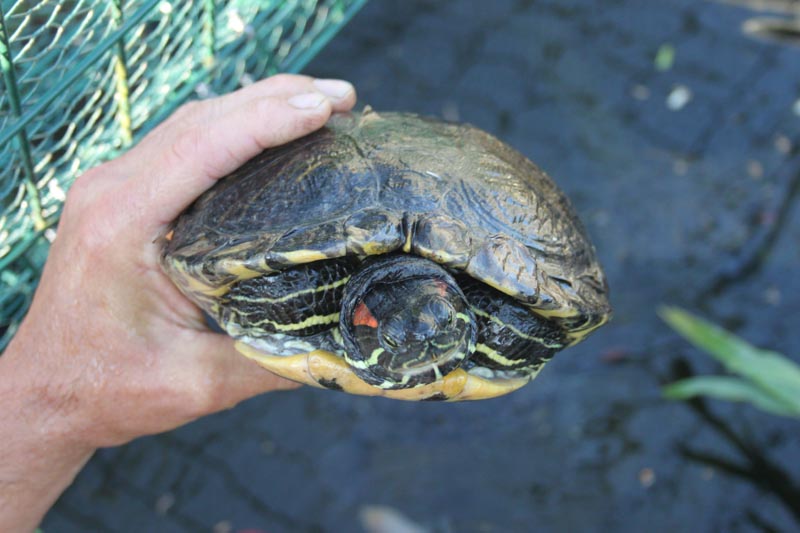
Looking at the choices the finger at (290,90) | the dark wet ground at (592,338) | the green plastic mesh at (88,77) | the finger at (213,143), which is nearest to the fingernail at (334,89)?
the finger at (290,90)

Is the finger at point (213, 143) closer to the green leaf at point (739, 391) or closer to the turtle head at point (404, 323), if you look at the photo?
the turtle head at point (404, 323)

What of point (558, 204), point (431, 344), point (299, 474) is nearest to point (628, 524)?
point (299, 474)

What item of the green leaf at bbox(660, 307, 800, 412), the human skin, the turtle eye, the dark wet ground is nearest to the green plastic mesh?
the human skin

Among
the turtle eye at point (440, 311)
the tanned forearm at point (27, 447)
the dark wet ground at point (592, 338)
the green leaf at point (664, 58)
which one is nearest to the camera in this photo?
the turtle eye at point (440, 311)

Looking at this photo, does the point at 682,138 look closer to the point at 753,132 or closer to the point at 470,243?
the point at 753,132

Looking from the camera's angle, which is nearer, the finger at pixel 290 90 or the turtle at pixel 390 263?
the turtle at pixel 390 263

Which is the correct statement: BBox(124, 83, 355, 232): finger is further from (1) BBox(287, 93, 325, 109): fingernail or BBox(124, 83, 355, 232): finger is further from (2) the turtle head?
(2) the turtle head
